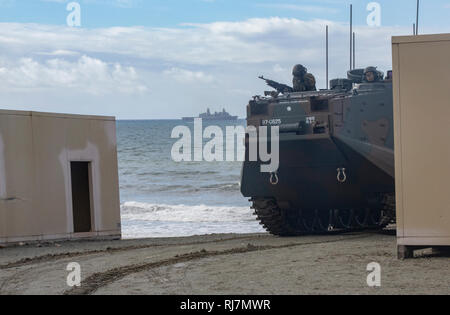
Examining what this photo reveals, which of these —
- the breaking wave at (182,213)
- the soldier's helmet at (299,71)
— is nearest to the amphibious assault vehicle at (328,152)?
the soldier's helmet at (299,71)

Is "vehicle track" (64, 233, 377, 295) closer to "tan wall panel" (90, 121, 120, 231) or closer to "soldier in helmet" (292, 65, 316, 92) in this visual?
"soldier in helmet" (292, 65, 316, 92)

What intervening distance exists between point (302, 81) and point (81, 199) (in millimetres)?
4809

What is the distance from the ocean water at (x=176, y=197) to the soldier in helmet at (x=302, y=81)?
613 centimetres

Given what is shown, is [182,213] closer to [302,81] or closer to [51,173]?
[302,81]

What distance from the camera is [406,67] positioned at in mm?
10211

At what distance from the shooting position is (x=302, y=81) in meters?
17.1

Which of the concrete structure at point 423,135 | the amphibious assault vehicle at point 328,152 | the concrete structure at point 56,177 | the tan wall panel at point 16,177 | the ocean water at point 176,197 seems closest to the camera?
the concrete structure at point 423,135

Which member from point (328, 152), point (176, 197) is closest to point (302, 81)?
point (328, 152)

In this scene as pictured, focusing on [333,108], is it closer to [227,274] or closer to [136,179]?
[227,274]

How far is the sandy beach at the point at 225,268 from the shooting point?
853 centimetres

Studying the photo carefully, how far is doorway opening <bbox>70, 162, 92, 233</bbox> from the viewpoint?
56.5 feet

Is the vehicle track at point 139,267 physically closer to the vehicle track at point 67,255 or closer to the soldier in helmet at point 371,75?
the vehicle track at point 67,255

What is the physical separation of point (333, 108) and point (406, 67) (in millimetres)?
5063
